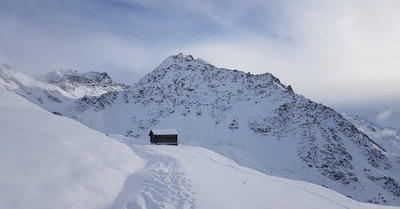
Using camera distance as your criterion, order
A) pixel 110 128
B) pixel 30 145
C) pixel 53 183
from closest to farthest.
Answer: pixel 53 183 → pixel 30 145 → pixel 110 128

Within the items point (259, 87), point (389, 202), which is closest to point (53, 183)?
point (389, 202)

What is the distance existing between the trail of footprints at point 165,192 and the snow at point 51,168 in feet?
3.67

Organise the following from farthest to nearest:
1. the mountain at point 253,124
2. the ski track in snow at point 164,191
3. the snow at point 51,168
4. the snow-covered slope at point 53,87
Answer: the snow-covered slope at point 53,87
the mountain at point 253,124
the ski track in snow at point 164,191
the snow at point 51,168

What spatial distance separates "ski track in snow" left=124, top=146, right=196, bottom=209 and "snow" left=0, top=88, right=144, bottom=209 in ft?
3.54

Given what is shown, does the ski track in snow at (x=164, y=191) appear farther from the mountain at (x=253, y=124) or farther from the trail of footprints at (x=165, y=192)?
the mountain at (x=253, y=124)

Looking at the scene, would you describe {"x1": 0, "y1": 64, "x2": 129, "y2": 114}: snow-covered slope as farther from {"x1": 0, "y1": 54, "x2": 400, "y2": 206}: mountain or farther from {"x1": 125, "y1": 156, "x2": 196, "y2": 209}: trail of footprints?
{"x1": 125, "y1": 156, "x2": 196, "y2": 209}: trail of footprints

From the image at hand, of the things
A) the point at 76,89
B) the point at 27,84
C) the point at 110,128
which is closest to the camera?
the point at 110,128

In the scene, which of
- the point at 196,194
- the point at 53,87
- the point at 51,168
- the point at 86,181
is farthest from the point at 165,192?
the point at 53,87

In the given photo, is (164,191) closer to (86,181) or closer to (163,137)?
(86,181)

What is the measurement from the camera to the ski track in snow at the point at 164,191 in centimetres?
980

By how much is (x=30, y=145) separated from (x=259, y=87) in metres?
71.5

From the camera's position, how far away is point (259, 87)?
7750 centimetres

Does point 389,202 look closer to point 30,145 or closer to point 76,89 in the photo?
point 30,145

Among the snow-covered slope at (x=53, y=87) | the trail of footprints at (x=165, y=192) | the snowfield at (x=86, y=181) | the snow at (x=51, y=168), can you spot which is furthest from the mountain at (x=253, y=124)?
the snow at (x=51, y=168)
